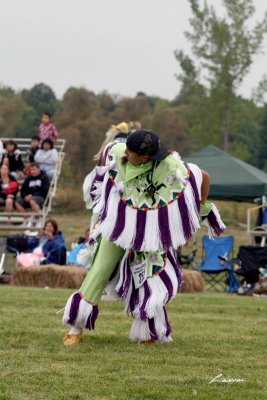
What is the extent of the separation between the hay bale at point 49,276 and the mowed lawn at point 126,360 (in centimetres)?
464

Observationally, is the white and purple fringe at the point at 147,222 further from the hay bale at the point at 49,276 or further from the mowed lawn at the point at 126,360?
the hay bale at the point at 49,276

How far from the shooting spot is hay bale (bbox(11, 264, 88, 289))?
14.4 m

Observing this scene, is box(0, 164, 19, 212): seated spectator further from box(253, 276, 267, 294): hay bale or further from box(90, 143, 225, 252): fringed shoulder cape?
box(90, 143, 225, 252): fringed shoulder cape

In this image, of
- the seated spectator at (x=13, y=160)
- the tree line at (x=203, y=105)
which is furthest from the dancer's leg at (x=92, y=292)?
the tree line at (x=203, y=105)

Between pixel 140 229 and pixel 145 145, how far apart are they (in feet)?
1.87

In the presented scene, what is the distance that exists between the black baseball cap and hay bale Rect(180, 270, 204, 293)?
25.6 ft

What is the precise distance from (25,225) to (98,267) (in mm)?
13131

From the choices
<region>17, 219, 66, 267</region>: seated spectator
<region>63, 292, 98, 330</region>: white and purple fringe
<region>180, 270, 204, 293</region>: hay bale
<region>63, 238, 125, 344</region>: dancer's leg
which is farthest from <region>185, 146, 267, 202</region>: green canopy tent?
<region>63, 292, 98, 330</region>: white and purple fringe

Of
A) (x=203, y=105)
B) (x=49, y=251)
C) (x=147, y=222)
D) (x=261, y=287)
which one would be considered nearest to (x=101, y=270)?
(x=147, y=222)

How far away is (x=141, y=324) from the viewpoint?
7.36 m

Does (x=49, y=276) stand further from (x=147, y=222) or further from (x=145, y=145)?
(x=145, y=145)

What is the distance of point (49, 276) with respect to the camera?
1489 centimetres

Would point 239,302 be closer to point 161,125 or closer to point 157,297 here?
point 157,297

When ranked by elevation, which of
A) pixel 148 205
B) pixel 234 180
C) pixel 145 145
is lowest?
pixel 234 180
